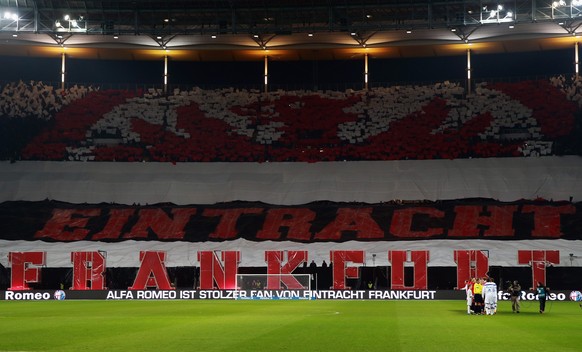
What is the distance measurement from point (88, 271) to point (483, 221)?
24272 millimetres

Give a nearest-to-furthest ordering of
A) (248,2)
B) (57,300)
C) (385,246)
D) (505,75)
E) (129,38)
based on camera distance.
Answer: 1. (57,300)
2. (385,246)
3. (248,2)
4. (129,38)
5. (505,75)

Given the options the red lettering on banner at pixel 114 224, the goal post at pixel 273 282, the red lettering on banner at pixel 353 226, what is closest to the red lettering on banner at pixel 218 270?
the goal post at pixel 273 282

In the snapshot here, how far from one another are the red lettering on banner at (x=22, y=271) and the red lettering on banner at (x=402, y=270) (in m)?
20.5

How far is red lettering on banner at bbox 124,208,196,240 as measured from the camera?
53.2 m

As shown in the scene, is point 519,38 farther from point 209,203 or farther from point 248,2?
point 209,203

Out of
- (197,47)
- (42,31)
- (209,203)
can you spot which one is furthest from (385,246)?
(42,31)

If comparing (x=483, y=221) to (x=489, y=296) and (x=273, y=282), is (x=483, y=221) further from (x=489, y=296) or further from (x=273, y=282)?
(x=489, y=296)

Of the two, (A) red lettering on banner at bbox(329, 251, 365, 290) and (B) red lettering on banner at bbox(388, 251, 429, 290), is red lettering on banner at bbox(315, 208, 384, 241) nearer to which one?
(A) red lettering on banner at bbox(329, 251, 365, 290)

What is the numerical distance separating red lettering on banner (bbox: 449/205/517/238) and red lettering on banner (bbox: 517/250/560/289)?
11.3 feet

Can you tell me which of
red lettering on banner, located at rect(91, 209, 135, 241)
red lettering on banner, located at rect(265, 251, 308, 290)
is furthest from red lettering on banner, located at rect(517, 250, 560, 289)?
red lettering on banner, located at rect(91, 209, 135, 241)

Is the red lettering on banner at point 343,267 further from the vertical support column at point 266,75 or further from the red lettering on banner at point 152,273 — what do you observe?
the vertical support column at point 266,75

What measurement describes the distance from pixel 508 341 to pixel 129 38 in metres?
46.3

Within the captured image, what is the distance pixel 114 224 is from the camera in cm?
5462

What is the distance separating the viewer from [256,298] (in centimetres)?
4675
